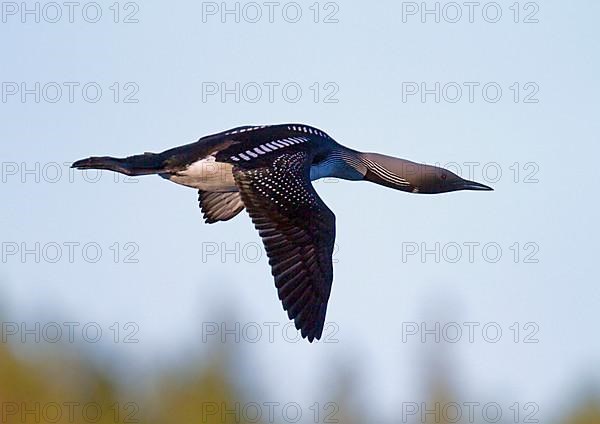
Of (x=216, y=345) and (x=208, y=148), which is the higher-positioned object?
(x=208, y=148)

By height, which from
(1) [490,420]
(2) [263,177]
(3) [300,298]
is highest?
(2) [263,177]

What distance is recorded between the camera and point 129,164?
14.6 metres

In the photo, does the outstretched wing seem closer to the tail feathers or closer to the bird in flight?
the bird in flight

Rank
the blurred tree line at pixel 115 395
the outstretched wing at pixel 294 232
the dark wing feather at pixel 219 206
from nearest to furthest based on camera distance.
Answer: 1. the outstretched wing at pixel 294 232
2. the dark wing feather at pixel 219 206
3. the blurred tree line at pixel 115 395

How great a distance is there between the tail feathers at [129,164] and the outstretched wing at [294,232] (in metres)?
0.74

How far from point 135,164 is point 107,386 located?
680 inches

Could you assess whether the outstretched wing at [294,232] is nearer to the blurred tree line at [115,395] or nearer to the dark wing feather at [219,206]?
the dark wing feather at [219,206]

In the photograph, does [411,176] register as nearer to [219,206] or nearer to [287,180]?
[219,206]

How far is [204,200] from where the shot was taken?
16.1 metres

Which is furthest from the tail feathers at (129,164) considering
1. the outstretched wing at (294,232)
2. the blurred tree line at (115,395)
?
the blurred tree line at (115,395)

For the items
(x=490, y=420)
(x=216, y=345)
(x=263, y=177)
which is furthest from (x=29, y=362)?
(x=263, y=177)

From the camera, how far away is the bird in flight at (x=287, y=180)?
13.9m

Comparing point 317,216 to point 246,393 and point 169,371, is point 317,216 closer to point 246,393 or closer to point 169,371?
point 246,393

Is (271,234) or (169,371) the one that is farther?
(169,371)
